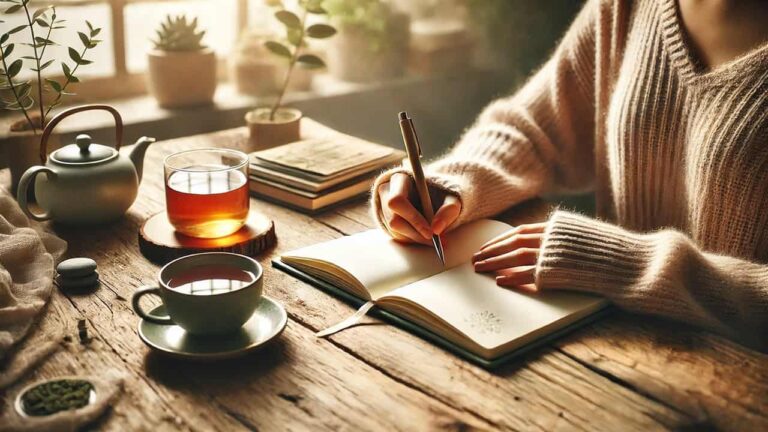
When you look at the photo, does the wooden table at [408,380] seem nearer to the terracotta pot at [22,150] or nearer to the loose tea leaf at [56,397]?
the loose tea leaf at [56,397]

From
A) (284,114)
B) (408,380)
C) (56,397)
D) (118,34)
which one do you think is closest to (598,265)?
(408,380)

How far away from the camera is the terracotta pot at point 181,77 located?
7.36 ft

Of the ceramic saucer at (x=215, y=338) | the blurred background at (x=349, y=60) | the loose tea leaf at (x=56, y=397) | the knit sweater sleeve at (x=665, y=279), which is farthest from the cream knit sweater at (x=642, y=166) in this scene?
the blurred background at (x=349, y=60)

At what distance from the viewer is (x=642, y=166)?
1350 mm

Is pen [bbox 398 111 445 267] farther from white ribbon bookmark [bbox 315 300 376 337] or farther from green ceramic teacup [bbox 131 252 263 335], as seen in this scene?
green ceramic teacup [bbox 131 252 263 335]

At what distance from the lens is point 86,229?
1263mm

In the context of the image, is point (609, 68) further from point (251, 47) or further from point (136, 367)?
point (251, 47)

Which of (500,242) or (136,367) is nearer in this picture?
(136,367)

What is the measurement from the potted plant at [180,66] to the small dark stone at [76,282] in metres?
1.27

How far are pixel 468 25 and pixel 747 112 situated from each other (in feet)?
5.45

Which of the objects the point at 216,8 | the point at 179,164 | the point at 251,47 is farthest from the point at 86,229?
the point at 216,8

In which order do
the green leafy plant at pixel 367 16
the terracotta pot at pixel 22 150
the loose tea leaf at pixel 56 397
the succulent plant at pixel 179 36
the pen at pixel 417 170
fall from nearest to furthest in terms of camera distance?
1. the loose tea leaf at pixel 56 397
2. the pen at pixel 417 170
3. the terracotta pot at pixel 22 150
4. the succulent plant at pixel 179 36
5. the green leafy plant at pixel 367 16

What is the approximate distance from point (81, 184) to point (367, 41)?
1532 millimetres

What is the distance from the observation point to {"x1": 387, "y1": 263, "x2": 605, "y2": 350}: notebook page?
91 cm
